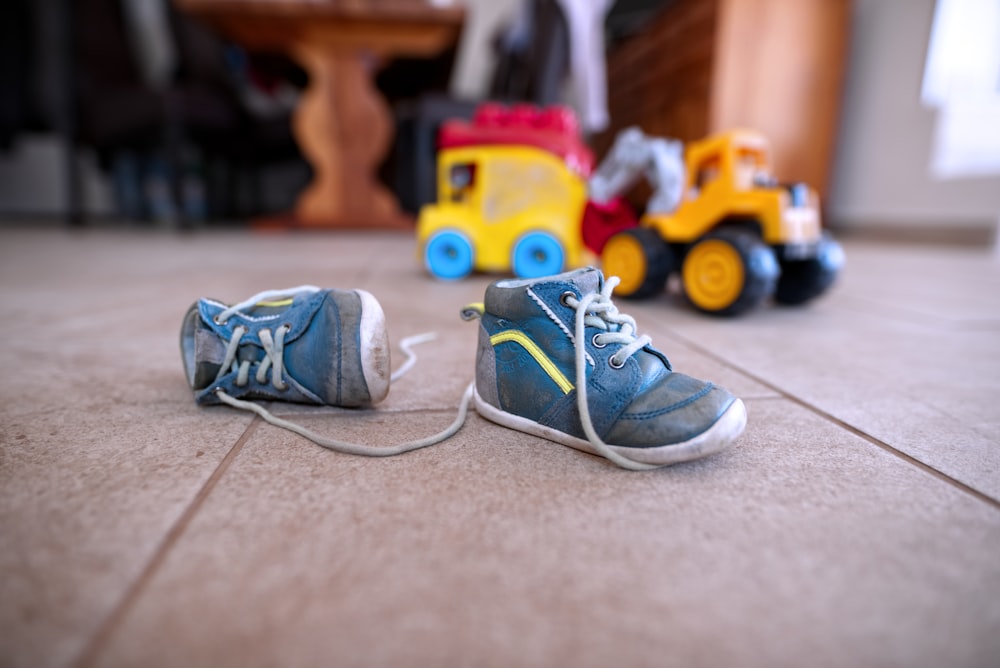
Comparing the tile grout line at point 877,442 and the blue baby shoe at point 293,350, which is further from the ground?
the blue baby shoe at point 293,350

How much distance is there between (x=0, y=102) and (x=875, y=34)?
435 centimetres

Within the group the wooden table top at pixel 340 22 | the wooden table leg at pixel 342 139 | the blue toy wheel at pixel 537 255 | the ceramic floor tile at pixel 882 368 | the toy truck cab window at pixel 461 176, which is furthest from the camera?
the wooden table leg at pixel 342 139

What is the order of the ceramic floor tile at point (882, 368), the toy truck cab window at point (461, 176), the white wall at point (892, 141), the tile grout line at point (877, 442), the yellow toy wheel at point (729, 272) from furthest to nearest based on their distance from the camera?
the white wall at point (892, 141) → the toy truck cab window at point (461, 176) → the yellow toy wheel at point (729, 272) → the ceramic floor tile at point (882, 368) → the tile grout line at point (877, 442)

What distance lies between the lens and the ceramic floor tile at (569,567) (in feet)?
0.99

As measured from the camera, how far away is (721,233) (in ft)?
3.64

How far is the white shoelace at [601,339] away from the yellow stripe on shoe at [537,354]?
0.06 ft

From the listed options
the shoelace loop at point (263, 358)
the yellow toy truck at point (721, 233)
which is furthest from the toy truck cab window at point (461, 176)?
the shoelace loop at point (263, 358)

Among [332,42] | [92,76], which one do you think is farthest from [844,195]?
[92,76]

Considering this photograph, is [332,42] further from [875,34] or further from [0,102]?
[875,34]

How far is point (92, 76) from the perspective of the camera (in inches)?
113

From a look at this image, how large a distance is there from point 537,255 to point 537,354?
3.10 ft

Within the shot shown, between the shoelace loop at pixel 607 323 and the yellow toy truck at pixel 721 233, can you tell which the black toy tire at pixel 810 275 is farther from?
the shoelace loop at pixel 607 323

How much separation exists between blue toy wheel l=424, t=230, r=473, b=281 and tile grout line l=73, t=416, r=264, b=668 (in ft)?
3.51

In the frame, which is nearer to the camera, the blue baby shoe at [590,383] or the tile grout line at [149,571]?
the tile grout line at [149,571]
